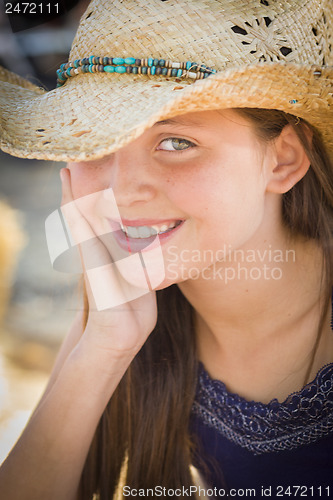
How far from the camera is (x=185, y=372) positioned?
2014 millimetres

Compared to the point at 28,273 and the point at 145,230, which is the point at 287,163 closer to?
the point at 145,230

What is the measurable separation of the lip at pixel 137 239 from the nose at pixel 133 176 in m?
0.09

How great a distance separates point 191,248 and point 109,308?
1.27 feet

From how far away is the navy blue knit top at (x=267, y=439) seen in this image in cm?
167

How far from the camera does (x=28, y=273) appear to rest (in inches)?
167

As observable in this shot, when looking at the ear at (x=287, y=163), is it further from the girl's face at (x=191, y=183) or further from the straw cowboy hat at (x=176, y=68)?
the straw cowboy hat at (x=176, y=68)

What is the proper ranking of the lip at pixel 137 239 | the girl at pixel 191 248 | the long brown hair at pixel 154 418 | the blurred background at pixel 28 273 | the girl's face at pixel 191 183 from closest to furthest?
the girl at pixel 191 248
the girl's face at pixel 191 183
the lip at pixel 137 239
the long brown hair at pixel 154 418
the blurred background at pixel 28 273

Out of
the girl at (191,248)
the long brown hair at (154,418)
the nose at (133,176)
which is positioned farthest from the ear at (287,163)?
the nose at (133,176)

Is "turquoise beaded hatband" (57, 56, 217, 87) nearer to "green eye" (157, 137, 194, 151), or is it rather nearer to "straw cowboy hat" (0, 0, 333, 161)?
"straw cowboy hat" (0, 0, 333, 161)

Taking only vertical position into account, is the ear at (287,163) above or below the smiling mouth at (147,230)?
above

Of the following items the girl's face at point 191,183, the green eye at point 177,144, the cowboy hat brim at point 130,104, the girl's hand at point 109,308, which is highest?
the cowboy hat brim at point 130,104

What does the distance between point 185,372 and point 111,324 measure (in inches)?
18.0

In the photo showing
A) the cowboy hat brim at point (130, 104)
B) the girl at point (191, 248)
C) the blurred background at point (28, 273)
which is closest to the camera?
the cowboy hat brim at point (130, 104)

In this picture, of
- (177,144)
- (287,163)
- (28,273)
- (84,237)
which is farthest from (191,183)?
(28,273)
